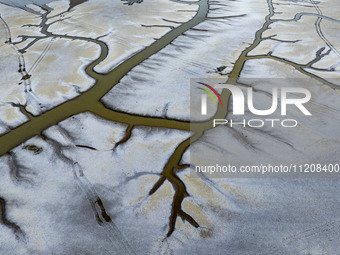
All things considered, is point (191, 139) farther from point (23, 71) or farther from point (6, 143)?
point (23, 71)

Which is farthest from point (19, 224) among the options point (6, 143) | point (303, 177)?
point (303, 177)

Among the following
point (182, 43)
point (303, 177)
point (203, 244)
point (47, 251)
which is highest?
point (182, 43)

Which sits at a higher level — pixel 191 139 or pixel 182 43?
pixel 182 43

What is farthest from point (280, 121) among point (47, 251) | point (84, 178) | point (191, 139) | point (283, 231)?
point (47, 251)

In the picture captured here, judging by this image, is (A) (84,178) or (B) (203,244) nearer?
(B) (203,244)

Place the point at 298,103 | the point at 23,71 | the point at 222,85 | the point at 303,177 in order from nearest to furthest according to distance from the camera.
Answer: the point at 303,177, the point at 298,103, the point at 222,85, the point at 23,71

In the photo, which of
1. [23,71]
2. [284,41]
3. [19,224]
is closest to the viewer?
[19,224]
